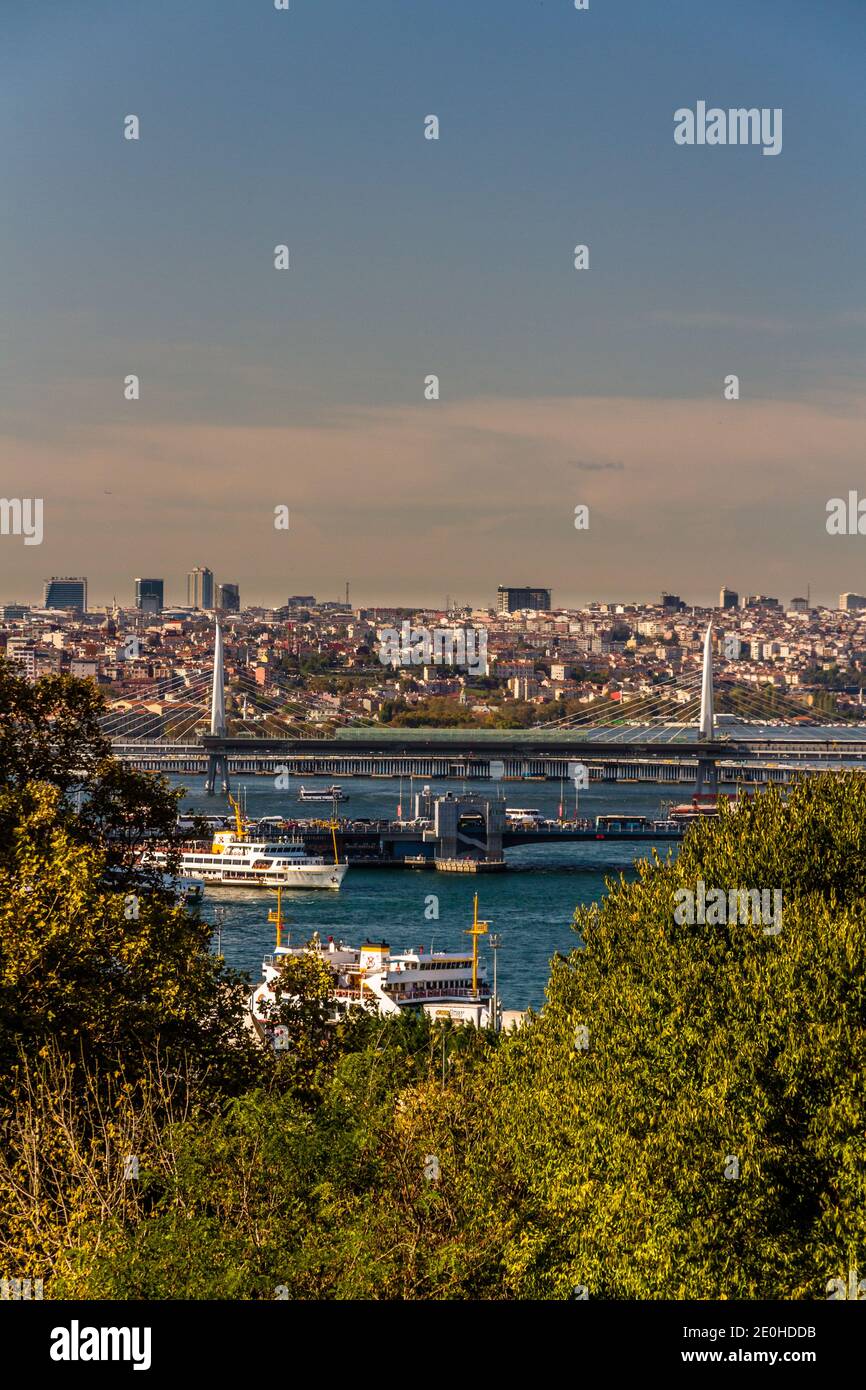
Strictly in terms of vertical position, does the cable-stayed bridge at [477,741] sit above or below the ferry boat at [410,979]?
above

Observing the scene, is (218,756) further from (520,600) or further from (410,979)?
(520,600)

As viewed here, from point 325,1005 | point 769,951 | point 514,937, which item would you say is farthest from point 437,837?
point 769,951

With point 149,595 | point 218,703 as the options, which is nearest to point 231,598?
point 149,595

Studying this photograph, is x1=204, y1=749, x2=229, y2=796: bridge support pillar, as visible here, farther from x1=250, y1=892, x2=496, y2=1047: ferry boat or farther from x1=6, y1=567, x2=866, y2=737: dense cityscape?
x1=250, y1=892, x2=496, y2=1047: ferry boat

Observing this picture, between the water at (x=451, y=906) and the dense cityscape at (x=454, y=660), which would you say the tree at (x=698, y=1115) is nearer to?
the water at (x=451, y=906)

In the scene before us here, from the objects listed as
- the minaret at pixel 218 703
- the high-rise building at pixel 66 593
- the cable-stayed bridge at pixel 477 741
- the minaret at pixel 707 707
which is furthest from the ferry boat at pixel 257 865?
the high-rise building at pixel 66 593

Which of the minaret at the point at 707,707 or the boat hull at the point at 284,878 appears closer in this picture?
the boat hull at the point at 284,878

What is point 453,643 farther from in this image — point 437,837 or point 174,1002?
point 174,1002
